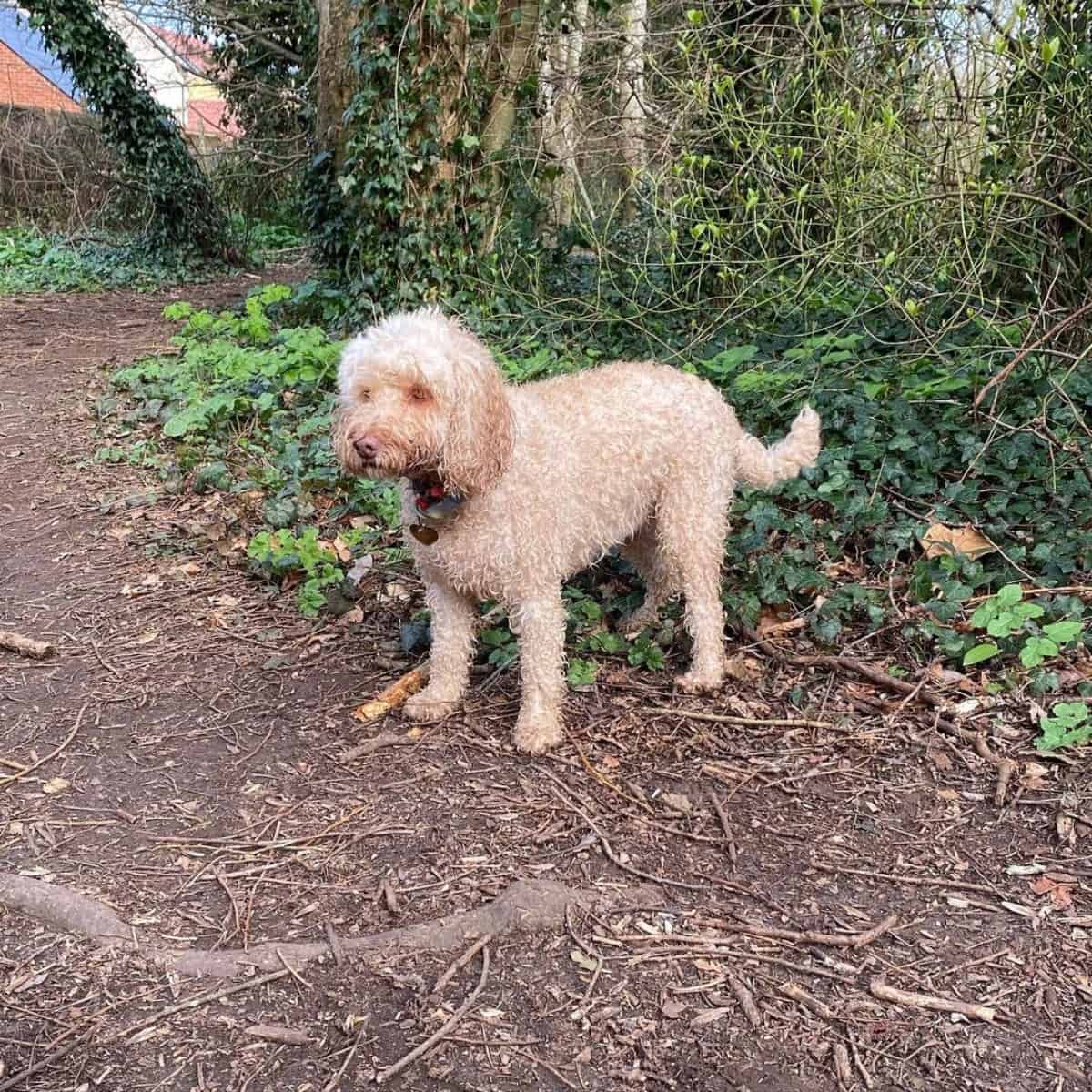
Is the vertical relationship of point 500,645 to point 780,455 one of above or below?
below

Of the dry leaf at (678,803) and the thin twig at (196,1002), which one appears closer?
the thin twig at (196,1002)

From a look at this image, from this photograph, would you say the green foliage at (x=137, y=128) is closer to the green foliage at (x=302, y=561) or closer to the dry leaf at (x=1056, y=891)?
the green foliage at (x=302, y=561)

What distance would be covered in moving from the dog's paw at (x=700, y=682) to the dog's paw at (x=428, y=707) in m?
0.88

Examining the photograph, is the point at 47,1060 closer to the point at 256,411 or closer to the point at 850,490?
the point at 850,490

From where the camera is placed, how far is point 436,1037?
84.1 inches

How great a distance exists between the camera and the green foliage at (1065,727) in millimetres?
3168

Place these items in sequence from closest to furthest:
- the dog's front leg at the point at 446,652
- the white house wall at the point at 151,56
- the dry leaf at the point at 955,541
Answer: the dog's front leg at the point at 446,652 < the dry leaf at the point at 955,541 < the white house wall at the point at 151,56

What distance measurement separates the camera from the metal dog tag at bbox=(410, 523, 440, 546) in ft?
10.8

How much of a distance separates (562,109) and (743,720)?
4.97m

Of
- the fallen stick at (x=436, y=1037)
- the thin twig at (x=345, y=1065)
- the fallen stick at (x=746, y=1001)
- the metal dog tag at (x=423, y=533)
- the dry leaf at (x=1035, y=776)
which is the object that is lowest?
the thin twig at (x=345, y=1065)

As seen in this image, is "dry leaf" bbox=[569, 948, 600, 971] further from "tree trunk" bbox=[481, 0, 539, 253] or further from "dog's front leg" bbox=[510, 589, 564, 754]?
"tree trunk" bbox=[481, 0, 539, 253]

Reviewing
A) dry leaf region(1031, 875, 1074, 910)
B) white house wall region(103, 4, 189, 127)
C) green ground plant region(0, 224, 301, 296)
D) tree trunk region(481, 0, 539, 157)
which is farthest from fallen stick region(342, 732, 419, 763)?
white house wall region(103, 4, 189, 127)

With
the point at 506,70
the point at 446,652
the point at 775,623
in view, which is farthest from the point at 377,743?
the point at 506,70

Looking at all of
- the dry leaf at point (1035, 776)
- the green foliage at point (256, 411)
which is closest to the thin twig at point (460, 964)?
the dry leaf at point (1035, 776)
